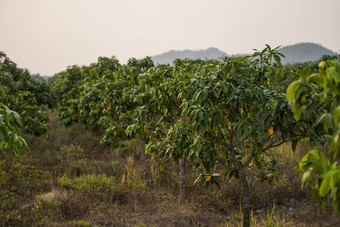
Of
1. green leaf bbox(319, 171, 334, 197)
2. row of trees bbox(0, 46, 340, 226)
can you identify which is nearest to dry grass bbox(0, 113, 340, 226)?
row of trees bbox(0, 46, 340, 226)

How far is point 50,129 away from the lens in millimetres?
11469

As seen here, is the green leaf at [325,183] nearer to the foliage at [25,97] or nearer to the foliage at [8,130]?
the foliage at [8,130]

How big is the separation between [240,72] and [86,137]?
8.64 m

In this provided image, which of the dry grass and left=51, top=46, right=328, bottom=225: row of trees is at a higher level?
left=51, top=46, right=328, bottom=225: row of trees

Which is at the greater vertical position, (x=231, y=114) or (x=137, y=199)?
(x=231, y=114)

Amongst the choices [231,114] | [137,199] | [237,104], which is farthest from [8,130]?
[137,199]

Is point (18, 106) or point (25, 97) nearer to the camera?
point (18, 106)

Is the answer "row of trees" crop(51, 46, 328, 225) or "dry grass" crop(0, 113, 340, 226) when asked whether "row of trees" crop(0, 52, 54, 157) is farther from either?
"row of trees" crop(51, 46, 328, 225)

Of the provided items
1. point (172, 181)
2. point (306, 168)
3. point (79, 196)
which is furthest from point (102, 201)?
point (306, 168)

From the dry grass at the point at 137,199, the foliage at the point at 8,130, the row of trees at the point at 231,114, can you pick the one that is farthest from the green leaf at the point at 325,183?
the dry grass at the point at 137,199

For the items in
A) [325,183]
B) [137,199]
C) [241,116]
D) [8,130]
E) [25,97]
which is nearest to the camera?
[325,183]

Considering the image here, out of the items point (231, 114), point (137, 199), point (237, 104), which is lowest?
point (137, 199)

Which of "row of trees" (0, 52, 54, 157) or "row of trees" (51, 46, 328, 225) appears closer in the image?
"row of trees" (0, 52, 54, 157)

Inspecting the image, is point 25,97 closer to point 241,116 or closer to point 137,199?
point 137,199
